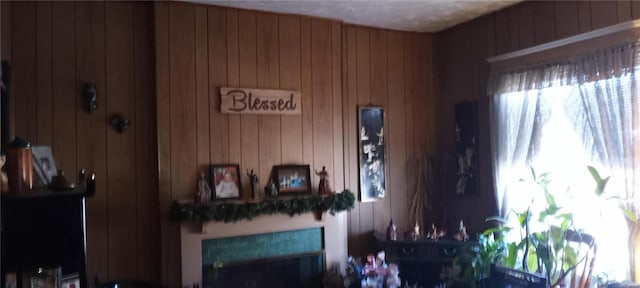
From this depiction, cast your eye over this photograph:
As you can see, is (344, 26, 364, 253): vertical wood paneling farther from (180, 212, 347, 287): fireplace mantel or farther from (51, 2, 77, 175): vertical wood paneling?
(51, 2, 77, 175): vertical wood paneling

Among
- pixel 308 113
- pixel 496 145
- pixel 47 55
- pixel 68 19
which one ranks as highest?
pixel 68 19

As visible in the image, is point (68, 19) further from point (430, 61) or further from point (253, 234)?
point (430, 61)

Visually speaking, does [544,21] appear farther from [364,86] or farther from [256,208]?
[256,208]

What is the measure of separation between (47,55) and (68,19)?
0.89ft

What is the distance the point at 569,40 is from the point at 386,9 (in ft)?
4.18

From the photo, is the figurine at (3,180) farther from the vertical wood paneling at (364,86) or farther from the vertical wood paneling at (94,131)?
the vertical wood paneling at (364,86)

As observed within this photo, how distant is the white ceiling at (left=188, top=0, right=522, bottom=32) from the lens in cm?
322

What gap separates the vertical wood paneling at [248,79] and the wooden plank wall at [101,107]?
62cm

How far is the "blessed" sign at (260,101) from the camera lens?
3.23m

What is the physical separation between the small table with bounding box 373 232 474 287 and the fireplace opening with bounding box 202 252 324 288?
59 cm

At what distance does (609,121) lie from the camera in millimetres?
2654

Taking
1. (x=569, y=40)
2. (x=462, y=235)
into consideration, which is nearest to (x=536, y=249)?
(x=462, y=235)

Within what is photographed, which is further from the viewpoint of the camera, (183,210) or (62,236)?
(183,210)

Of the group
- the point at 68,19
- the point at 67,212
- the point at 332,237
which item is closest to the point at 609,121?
the point at 332,237
